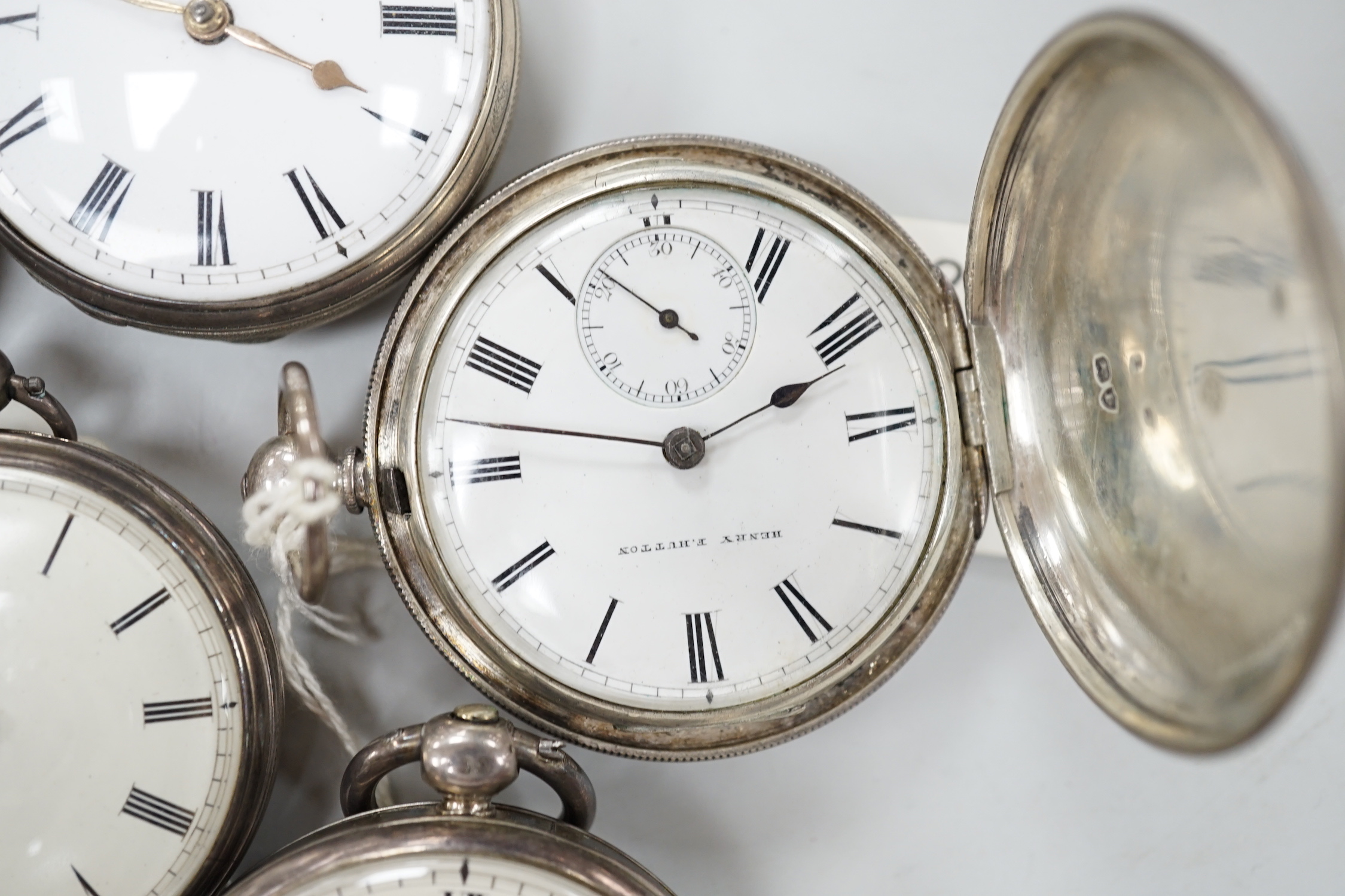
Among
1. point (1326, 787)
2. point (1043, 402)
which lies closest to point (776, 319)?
point (1043, 402)

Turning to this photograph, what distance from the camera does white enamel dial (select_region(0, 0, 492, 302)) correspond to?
2.63 ft

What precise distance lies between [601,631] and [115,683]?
1.24 feet

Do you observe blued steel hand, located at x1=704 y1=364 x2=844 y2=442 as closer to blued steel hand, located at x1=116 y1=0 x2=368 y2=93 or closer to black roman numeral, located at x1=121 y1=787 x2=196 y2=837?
blued steel hand, located at x1=116 y1=0 x2=368 y2=93

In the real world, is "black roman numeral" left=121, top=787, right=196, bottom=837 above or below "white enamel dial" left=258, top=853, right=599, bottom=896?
above

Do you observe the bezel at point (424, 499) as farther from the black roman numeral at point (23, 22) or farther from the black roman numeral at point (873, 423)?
the black roman numeral at point (23, 22)

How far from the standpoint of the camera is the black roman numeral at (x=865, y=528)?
83 centimetres

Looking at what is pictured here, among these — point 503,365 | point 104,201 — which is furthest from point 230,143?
point 503,365

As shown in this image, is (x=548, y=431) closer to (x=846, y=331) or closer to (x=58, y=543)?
(x=846, y=331)

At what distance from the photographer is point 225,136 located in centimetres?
81

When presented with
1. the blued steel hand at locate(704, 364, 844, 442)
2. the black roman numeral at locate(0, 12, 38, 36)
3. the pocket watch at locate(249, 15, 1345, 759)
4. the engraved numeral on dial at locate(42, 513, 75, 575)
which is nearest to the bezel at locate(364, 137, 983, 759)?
the pocket watch at locate(249, 15, 1345, 759)

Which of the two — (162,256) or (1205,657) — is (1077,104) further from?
(162,256)

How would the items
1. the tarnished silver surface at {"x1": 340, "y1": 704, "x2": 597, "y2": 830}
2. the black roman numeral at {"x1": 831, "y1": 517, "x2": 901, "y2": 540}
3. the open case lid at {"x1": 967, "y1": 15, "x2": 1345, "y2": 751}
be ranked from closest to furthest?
the open case lid at {"x1": 967, "y1": 15, "x2": 1345, "y2": 751} < the tarnished silver surface at {"x1": 340, "y1": 704, "x2": 597, "y2": 830} < the black roman numeral at {"x1": 831, "y1": 517, "x2": 901, "y2": 540}

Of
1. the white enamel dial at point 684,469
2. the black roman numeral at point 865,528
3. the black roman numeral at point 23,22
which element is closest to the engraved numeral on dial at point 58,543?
the white enamel dial at point 684,469

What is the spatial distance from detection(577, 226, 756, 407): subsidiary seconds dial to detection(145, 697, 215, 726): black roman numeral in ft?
1.35
